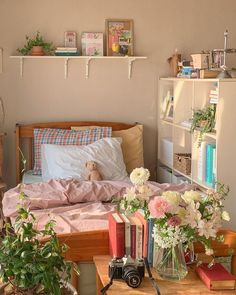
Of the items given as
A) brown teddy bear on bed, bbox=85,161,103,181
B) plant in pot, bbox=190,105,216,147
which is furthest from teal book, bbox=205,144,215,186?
brown teddy bear on bed, bbox=85,161,103,181

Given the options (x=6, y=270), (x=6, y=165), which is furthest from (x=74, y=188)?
(x=6, y=270)

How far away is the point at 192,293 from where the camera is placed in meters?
1.99

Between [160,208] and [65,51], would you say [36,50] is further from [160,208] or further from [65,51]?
[160,208]

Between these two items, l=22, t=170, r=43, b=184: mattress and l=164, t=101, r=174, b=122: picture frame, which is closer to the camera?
l=22, t=170, r=43, b=184: mattress

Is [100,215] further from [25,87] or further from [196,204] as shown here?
[25,87]

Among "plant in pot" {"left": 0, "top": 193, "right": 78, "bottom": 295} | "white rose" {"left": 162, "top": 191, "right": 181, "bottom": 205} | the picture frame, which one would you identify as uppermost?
the picture frame

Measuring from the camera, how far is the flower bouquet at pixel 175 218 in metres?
1.98

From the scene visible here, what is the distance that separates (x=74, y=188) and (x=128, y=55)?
167 centimetres

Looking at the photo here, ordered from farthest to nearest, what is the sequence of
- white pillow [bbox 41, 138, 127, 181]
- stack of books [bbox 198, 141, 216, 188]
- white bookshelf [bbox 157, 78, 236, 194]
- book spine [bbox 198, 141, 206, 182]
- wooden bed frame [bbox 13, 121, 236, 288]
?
white pillow [bbox 41, 138, 127, 181], book spine [bbox 198, 141, 206, 182], stack of books [bbox 198, 141, 216, 188], white bookshelf [bbox 157, 78, 236, 194], wooden bed frame [bbox 13, 121, 236, 288]

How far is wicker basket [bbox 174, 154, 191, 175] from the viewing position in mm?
4246

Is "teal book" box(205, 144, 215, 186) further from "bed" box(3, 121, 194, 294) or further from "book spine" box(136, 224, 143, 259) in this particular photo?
"book spine" box(136, 224, 143, 259)

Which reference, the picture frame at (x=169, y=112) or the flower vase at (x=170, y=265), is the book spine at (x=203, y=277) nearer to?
the flower vase at (x=170, y=265)

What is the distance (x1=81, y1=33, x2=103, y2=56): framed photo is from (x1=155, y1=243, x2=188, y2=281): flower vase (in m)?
2.87

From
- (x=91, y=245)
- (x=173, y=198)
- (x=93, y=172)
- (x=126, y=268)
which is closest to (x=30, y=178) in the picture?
A: (x=93, y=172)
